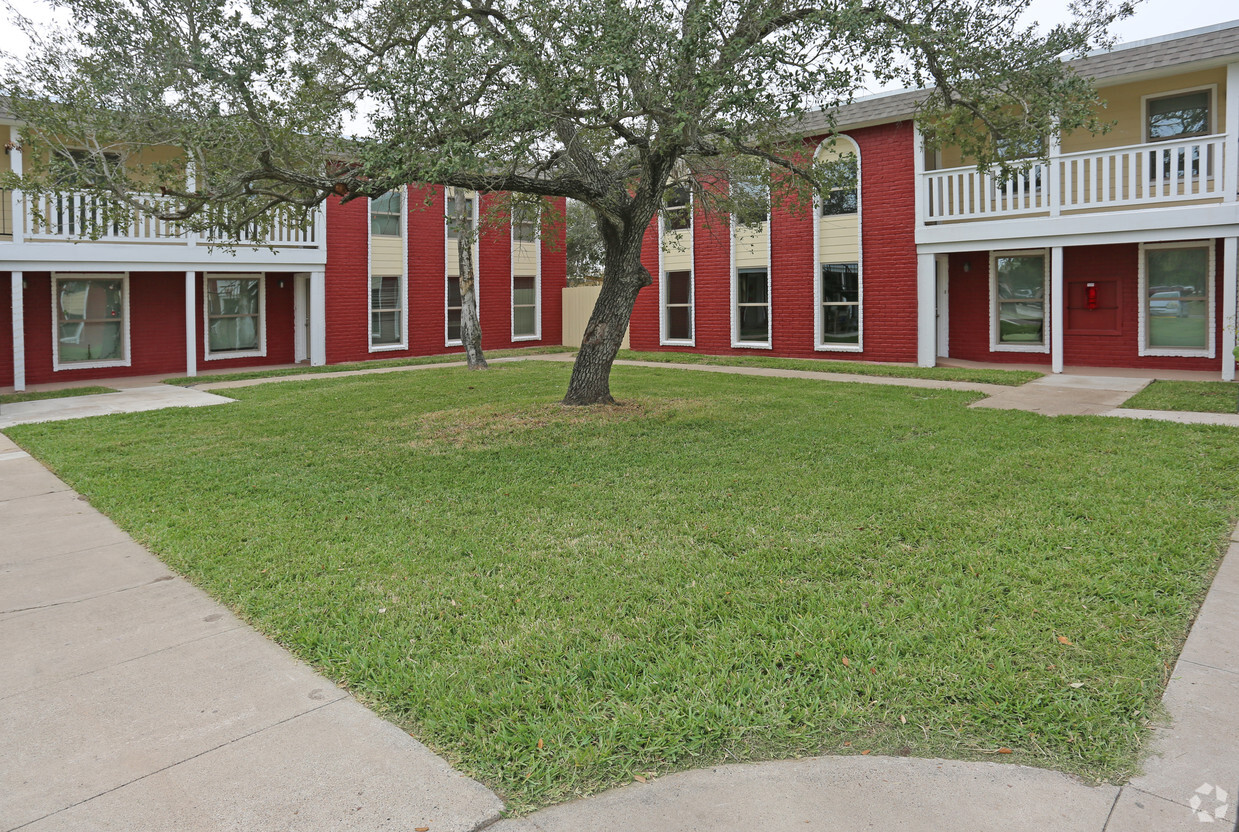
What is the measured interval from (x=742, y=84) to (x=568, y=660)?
5010mm

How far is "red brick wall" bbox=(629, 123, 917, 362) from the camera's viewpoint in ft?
53.8

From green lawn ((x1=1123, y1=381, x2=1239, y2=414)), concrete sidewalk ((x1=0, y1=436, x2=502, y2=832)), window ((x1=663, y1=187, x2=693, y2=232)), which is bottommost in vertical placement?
concrete sidewalk ((x1=0, y1=436, x2=502, y2=832))

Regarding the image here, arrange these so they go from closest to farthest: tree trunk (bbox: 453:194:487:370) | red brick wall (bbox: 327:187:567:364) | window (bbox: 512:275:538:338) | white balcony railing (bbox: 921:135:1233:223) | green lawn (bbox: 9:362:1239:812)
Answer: green lawn (bbox: 9:362:1239:812) < white balcony railing (bbox: 921:135:1233:223) < tree trunk (bbox: 453:194:487:370) < red brick wall (bbox: 327:187:567:364) < window (bbox: 512:275:538:338)

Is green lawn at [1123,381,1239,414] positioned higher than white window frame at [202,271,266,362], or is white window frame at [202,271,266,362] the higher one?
white window frame at [202,271,266,362]

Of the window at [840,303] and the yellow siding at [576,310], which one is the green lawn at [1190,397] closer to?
the window at [840,303]

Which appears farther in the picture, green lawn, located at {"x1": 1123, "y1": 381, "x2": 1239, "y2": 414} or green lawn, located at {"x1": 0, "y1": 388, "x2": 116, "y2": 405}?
green lawn, located at {"x1": 0, "y1": 388, "x2": 116, "y2": 405}

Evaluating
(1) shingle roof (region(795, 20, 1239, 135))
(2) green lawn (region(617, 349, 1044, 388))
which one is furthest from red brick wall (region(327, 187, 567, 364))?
(1) shingle roof (region(795, 20, 1239, 135))

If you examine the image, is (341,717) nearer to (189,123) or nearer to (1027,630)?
(1027,630)

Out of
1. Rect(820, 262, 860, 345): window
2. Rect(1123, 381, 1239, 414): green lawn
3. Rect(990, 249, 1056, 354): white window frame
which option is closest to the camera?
Rect(1123, 381, 1239, 414): green lawn

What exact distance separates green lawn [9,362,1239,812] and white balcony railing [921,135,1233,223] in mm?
6101

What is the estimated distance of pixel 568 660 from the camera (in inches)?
137

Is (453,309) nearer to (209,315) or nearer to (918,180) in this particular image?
(209,315)

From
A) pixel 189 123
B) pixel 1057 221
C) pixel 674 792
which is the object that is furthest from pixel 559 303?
pixel 674 792

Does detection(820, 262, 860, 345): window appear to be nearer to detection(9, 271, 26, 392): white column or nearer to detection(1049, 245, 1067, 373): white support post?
detection(1049, 245, 1067, 373): white support post
